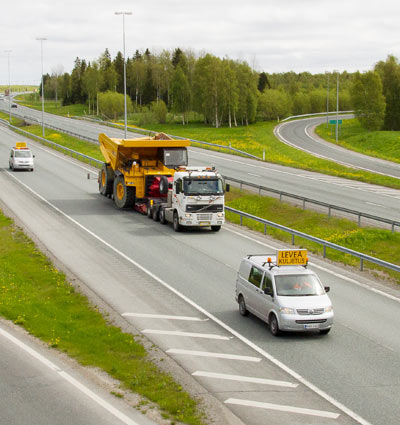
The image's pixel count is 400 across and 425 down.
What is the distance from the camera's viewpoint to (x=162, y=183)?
110ft

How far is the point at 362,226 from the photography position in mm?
30406

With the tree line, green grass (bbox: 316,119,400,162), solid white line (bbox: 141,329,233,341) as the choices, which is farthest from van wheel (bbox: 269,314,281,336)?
the tree line

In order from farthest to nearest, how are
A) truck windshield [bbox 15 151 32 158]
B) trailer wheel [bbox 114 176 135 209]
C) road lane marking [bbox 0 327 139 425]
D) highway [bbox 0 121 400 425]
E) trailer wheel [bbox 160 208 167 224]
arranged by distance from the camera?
1. truck windshield [bbox 15 151 32 158]
2. trailer wheel [bbox 114 176 135 209]
3. trailer wheel [bbox 160 208 167 224]
4. highway [bbox 0 121 400 425]
5. road lane marking [bbox 0 327 139 425]

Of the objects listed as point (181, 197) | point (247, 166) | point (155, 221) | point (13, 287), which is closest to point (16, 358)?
point (13, 287)

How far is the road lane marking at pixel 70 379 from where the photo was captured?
39.1 feet

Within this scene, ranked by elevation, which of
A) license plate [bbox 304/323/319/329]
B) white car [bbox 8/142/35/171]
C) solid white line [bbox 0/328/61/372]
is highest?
white car [bbox 8/142/35/171]

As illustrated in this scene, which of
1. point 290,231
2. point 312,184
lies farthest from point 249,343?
point 312,184

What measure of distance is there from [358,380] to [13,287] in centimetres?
1141

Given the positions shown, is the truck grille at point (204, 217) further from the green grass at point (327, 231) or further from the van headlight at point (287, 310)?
the van headlight at point (287, 310)

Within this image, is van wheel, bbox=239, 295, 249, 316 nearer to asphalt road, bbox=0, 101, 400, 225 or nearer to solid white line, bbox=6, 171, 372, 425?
solid white line, bbox=6, 171, 372, 425

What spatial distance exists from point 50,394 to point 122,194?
957 inches

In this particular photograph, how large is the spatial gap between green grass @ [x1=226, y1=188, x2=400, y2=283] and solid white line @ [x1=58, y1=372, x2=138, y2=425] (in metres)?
13.0

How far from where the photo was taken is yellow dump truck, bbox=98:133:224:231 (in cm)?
3061

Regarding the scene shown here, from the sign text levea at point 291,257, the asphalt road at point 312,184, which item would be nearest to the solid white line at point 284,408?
the sign text levea at point 291,257
